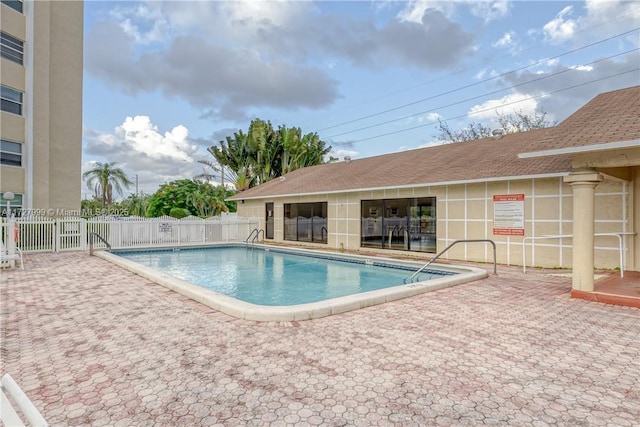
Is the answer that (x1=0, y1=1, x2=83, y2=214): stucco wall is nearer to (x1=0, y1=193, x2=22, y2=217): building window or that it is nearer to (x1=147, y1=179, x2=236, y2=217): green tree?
(x1=0, y1=193, x2=22, y2=217): building window

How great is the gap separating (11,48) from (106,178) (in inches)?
717

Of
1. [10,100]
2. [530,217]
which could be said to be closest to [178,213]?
[10,100]

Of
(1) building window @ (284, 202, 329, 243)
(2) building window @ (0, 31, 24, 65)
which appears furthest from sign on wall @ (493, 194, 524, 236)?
(2) building window @ (0, 31, 24, 65)

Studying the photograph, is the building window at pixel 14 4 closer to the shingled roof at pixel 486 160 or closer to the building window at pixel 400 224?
the shingled roof at pixel 486 160

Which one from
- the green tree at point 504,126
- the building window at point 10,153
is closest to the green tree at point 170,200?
the building window at point 10,153

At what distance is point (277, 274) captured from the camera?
1220 centimetres

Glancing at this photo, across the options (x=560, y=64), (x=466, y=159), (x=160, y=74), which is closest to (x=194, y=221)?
(x=160, y=74)

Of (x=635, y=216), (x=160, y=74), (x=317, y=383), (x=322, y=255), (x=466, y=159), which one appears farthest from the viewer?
(x=160, y=74)

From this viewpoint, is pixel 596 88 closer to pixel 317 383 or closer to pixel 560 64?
pixel 560 64

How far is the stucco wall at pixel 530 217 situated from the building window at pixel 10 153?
18.2m

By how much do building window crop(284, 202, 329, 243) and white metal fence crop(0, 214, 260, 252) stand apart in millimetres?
2750

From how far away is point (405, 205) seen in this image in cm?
1438

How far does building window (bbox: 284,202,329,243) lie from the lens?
18.2 m

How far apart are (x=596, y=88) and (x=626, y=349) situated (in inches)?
1178
